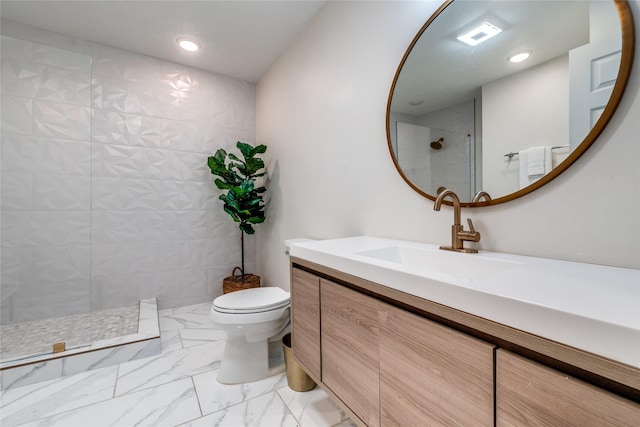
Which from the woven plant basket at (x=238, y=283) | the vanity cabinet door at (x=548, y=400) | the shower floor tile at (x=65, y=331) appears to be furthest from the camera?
the woven plant basket at (x=238, y=283)

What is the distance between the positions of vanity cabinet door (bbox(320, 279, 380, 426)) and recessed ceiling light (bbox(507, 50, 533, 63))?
1.01 m

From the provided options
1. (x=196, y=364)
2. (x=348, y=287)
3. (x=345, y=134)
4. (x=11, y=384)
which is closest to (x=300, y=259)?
(x=348, y=287)

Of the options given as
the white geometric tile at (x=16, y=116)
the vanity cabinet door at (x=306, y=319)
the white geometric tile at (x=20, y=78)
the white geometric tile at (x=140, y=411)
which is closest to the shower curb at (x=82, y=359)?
the white geometric tile at (x=140, y=411)

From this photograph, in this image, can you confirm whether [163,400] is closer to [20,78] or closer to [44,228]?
[44,228]

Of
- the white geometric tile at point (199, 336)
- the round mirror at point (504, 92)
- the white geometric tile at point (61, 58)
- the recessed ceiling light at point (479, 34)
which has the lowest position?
the white geometric tile at point (199, 336)

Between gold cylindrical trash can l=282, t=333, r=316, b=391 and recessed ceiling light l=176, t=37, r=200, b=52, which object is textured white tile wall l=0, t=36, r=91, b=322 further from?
gold cylindrical trash can l=282, t=333, r=316, b=391

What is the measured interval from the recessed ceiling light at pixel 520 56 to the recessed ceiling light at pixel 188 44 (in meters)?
2.43

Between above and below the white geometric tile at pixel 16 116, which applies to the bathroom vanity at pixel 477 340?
below

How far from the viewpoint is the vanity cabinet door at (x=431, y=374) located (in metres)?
0.61

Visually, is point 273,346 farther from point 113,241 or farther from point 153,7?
point 153,7

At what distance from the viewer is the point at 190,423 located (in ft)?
4.43

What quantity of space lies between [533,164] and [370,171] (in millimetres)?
806

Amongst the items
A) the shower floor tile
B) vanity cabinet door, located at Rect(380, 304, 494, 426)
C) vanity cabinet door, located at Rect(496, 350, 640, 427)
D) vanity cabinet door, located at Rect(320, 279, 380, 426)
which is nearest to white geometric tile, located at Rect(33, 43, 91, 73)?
the shower floor tile

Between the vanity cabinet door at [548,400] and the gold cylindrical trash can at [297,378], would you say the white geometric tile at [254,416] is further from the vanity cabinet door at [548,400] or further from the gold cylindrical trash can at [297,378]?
the vanity cabinet door at [548,400]
